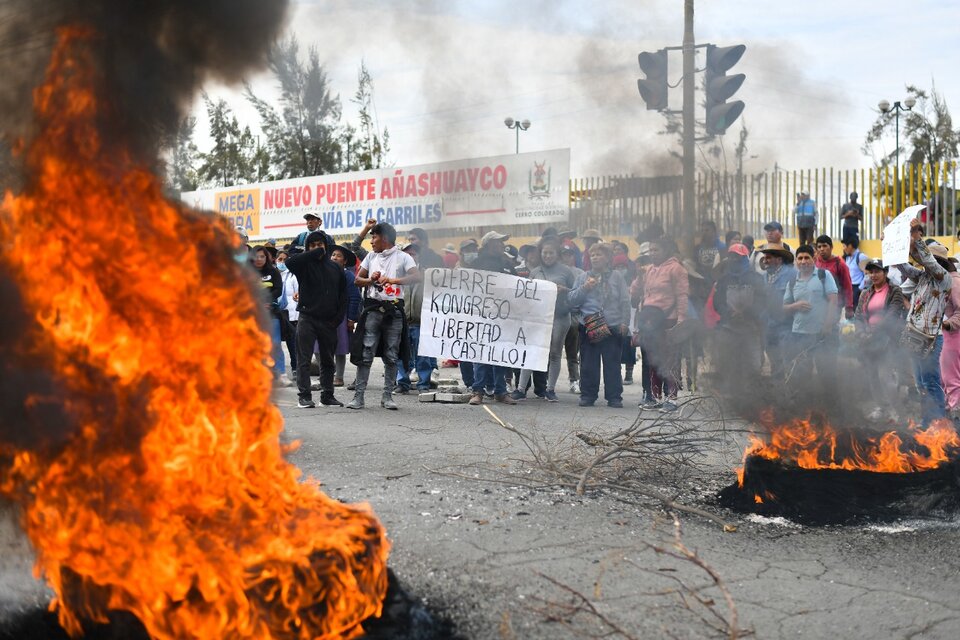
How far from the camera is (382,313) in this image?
33.5 feet

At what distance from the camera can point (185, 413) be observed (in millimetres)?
3506

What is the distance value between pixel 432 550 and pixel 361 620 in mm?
1345

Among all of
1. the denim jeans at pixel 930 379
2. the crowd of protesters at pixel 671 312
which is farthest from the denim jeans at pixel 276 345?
the denim jeans at pixel 930 379

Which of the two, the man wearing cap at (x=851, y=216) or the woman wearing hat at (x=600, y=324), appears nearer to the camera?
the woman wearing hat at (x=600, y=324)

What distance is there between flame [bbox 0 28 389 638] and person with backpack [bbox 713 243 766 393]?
18.8 ft

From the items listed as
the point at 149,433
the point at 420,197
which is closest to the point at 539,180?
the point at 420,197

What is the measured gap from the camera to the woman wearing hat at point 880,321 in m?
9.68

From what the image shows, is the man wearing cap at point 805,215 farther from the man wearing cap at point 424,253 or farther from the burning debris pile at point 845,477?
the burning debris pile at point 845,477

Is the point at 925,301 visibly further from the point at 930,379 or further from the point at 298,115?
the point at 298,115

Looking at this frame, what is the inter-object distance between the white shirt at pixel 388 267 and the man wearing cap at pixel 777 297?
3833mm

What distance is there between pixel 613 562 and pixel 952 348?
17.9 ft

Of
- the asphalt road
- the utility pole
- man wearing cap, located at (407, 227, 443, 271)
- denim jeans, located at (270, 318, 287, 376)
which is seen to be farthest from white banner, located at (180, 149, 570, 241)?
the asphalt road

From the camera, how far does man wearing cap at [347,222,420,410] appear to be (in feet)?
33.4

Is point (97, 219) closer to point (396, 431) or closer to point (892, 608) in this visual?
point (892, 608)
